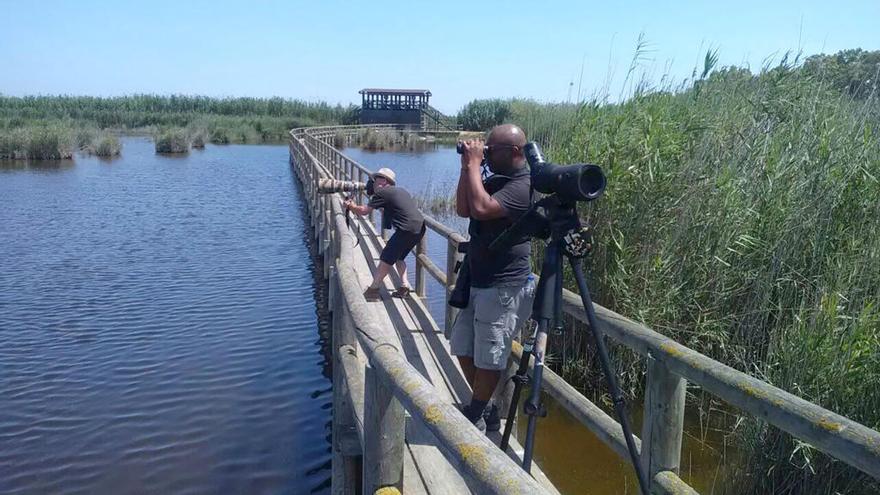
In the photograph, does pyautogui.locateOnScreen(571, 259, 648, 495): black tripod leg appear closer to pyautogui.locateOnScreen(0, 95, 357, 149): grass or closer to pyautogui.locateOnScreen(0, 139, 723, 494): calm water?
pyautogui.locateOnScreen(0, 139, 723, 494): calm water

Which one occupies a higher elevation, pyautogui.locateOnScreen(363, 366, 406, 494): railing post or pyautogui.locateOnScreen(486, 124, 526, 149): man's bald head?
pyautogui.locateOnScreen(486, 124, 526, 149): man's bald head

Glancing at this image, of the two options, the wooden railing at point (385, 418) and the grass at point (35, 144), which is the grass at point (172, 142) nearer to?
the grass at point (35, 144)

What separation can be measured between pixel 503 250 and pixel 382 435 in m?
1.26

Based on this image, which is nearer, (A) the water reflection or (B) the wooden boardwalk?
(B) the wooden boardwalk

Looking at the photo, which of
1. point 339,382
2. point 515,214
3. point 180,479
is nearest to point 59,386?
point 180,479

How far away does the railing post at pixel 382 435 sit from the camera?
2430mm


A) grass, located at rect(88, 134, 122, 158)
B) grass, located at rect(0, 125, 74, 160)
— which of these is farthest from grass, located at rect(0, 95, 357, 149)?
grass, located at rect(0, 125, 74, 160)

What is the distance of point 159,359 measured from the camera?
8.21 meters

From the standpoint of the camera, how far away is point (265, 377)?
7.82 meters

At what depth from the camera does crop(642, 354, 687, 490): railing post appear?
271 centimetres

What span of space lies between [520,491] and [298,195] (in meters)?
23.6

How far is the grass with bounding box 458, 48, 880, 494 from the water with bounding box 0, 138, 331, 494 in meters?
2.99

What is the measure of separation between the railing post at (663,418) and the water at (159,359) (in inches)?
138

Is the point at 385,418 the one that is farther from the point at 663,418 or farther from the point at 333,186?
the point at 333,186
